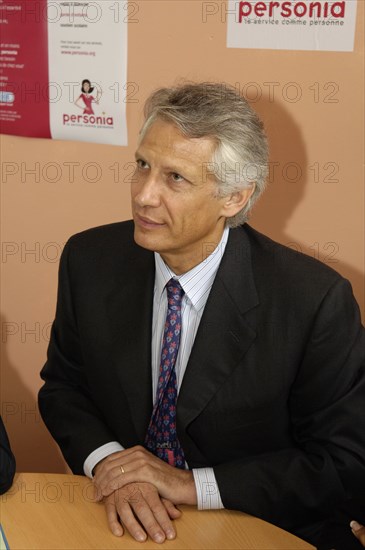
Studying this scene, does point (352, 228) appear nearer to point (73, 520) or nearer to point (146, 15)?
point (146, 15)

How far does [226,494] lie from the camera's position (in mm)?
1745

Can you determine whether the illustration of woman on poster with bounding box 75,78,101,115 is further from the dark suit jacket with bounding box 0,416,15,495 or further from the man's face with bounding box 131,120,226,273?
the dark suit jacket with bounding box 0,416,15,495

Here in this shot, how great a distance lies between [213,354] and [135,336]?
22 centimetres

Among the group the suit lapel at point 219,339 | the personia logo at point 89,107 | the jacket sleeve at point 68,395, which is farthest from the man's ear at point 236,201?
the personia logo at point 89,107

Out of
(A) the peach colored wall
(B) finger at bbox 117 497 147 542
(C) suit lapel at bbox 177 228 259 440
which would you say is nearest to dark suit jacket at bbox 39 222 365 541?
(C) suit lapel at bbox 177 228 259 440

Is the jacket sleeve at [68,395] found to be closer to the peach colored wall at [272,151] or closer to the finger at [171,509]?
the finger at [171,509]

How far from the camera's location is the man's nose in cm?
182

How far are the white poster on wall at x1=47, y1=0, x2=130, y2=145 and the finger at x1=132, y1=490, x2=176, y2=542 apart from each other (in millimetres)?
1318

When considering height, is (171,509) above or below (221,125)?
below

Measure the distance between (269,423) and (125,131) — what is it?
115cm

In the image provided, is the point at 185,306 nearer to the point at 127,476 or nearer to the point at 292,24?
the point at 127,476

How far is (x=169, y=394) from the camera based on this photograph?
196 cm

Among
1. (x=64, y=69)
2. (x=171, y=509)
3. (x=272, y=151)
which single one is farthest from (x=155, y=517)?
(x=64, y=69)

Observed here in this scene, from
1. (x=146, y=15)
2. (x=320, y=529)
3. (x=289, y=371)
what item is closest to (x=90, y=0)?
(x=146, y=15)
